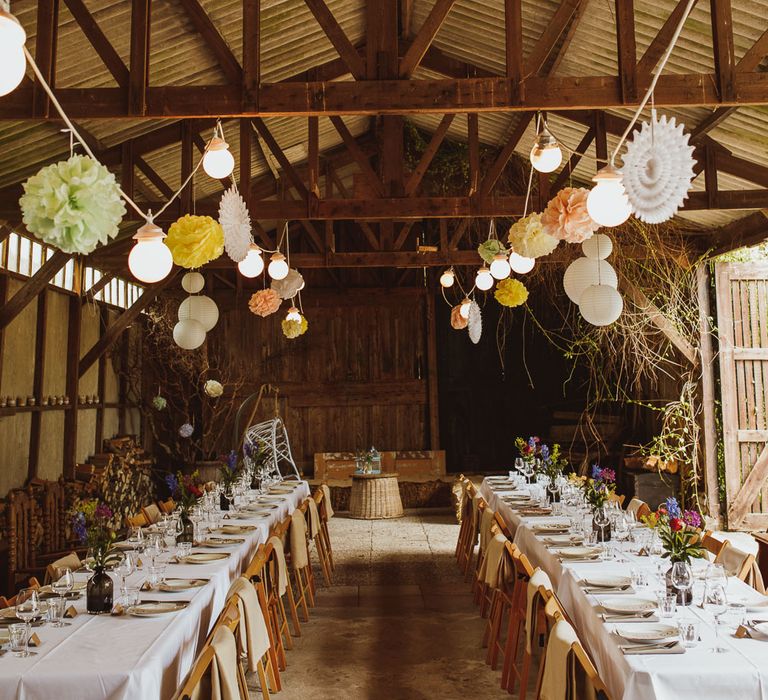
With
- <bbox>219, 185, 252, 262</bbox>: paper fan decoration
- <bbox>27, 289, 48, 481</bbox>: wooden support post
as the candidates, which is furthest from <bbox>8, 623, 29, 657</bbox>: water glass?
<bbox>27, 289, 48, 481</bbox>: wooden support post

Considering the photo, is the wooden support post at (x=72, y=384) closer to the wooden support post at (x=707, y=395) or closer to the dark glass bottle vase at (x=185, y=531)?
the dark glass bottle vase at (x=185, y=531)

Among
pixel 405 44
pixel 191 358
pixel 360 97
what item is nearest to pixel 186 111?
pixel 360 97

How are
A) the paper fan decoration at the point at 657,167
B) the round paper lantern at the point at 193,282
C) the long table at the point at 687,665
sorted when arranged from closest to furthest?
1. the long table at the point at 687,665
2. the paper fan decoration at the point at 657,167
3. the round paper lantern at the point at 193,282

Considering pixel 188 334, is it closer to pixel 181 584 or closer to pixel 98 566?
pixel 181 584

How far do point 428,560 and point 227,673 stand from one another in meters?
5.58

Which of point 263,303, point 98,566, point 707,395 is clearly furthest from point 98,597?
point 707,395

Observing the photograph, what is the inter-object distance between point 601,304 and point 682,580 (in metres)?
2.30

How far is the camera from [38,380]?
882 cm

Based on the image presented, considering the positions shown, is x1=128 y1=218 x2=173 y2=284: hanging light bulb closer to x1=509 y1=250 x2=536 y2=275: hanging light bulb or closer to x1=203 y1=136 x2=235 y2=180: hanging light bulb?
x1=203 y1=136 x2=235 y2=180: hanging light bulb

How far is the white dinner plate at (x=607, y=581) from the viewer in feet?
12.5

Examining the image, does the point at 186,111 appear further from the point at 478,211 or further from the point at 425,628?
the point at 425,628

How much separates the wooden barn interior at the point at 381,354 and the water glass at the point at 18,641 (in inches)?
0.6

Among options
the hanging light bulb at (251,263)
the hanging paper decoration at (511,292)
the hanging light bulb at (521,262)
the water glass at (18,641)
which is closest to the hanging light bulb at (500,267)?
the hanging paper decoration at (511,292)

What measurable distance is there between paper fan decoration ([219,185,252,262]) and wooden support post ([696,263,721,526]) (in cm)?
623
